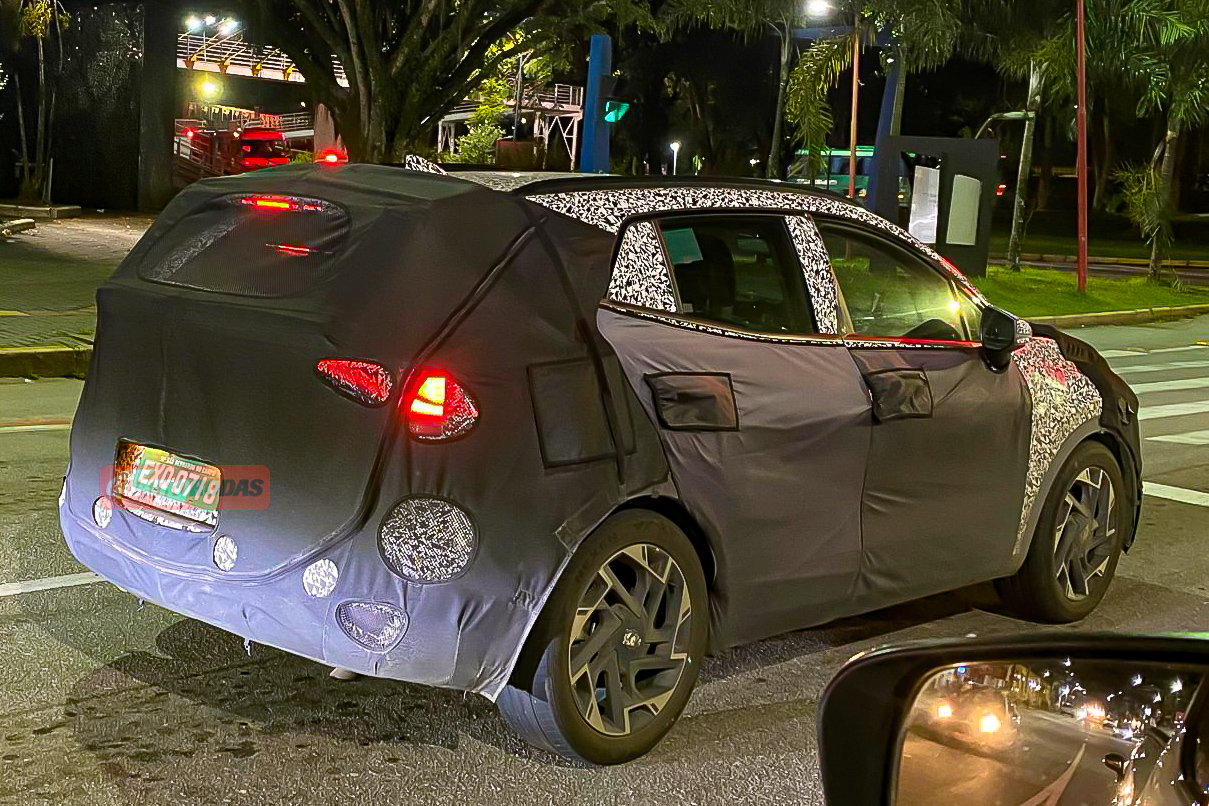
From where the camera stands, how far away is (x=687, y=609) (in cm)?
444

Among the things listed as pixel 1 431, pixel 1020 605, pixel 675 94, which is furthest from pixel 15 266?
pixel 675 94

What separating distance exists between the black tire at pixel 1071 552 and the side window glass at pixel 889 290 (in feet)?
2.60

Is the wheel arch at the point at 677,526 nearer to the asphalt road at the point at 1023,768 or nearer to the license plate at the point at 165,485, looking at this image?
the license plate at the point at 165,485

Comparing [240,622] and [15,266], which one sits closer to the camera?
[240,622]

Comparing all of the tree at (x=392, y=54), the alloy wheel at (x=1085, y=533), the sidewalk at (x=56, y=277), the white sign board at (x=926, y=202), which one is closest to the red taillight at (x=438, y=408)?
the alloy wheel at (x=1085, y=533)

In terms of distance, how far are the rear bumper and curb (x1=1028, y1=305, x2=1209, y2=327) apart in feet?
59.9

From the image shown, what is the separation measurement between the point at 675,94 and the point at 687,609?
171ft

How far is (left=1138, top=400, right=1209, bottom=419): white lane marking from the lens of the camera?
12453 millimetres

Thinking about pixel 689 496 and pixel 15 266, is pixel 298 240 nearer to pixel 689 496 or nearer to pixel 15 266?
pixel 689 496

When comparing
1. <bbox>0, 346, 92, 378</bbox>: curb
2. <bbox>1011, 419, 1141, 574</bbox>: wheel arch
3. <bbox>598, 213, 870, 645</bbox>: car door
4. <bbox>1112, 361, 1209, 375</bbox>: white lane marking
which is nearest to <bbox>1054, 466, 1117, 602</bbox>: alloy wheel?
<bbox>1011, 419, 1141, 574</bbox>: wheel arch

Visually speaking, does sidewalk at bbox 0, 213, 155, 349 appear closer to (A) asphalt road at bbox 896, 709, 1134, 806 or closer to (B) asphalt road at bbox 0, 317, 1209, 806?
(B) asphalt road at bbox 0, 317, 1209, 806

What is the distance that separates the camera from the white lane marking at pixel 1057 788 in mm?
1937

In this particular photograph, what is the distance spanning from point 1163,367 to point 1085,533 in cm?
1148

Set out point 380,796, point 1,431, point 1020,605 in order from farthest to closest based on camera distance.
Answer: point 1,431
point 1020,605
point 380,796
